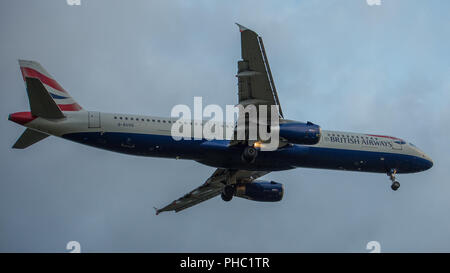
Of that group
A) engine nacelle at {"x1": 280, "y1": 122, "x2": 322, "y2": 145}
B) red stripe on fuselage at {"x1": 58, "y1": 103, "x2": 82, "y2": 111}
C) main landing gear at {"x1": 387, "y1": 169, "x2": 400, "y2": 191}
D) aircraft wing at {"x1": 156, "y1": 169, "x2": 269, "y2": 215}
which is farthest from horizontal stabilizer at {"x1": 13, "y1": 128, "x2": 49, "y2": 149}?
main landing gear at {"x1": 387, "y1": 169, "x2": 400, "y2": 191}

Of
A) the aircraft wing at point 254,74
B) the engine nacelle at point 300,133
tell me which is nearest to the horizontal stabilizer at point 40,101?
the aircraft wing at point 254,74

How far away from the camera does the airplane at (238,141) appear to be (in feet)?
114

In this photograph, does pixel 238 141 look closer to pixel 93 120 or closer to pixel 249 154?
pixel 249 154

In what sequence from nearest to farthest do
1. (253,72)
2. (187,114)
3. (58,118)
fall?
(253,72), (58,118), (187,114)

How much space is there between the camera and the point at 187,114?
39312 millimetres

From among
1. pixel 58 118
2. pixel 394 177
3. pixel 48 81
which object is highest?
pixel 48 81

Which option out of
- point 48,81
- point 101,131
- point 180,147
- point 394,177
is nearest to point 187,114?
point 180,147

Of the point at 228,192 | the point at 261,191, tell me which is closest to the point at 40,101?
the point at 228,192

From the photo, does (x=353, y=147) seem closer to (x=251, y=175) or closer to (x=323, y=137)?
(x=323, y=137)

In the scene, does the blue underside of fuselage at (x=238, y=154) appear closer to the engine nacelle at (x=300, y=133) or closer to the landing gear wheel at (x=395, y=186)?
the landing gear wheel at (x=395, y=186)

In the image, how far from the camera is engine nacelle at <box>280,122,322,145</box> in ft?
121

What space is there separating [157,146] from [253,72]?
760 centimetres

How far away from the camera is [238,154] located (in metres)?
38.6

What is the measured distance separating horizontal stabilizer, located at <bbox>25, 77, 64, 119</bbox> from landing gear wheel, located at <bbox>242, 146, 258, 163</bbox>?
1067 centimetres
